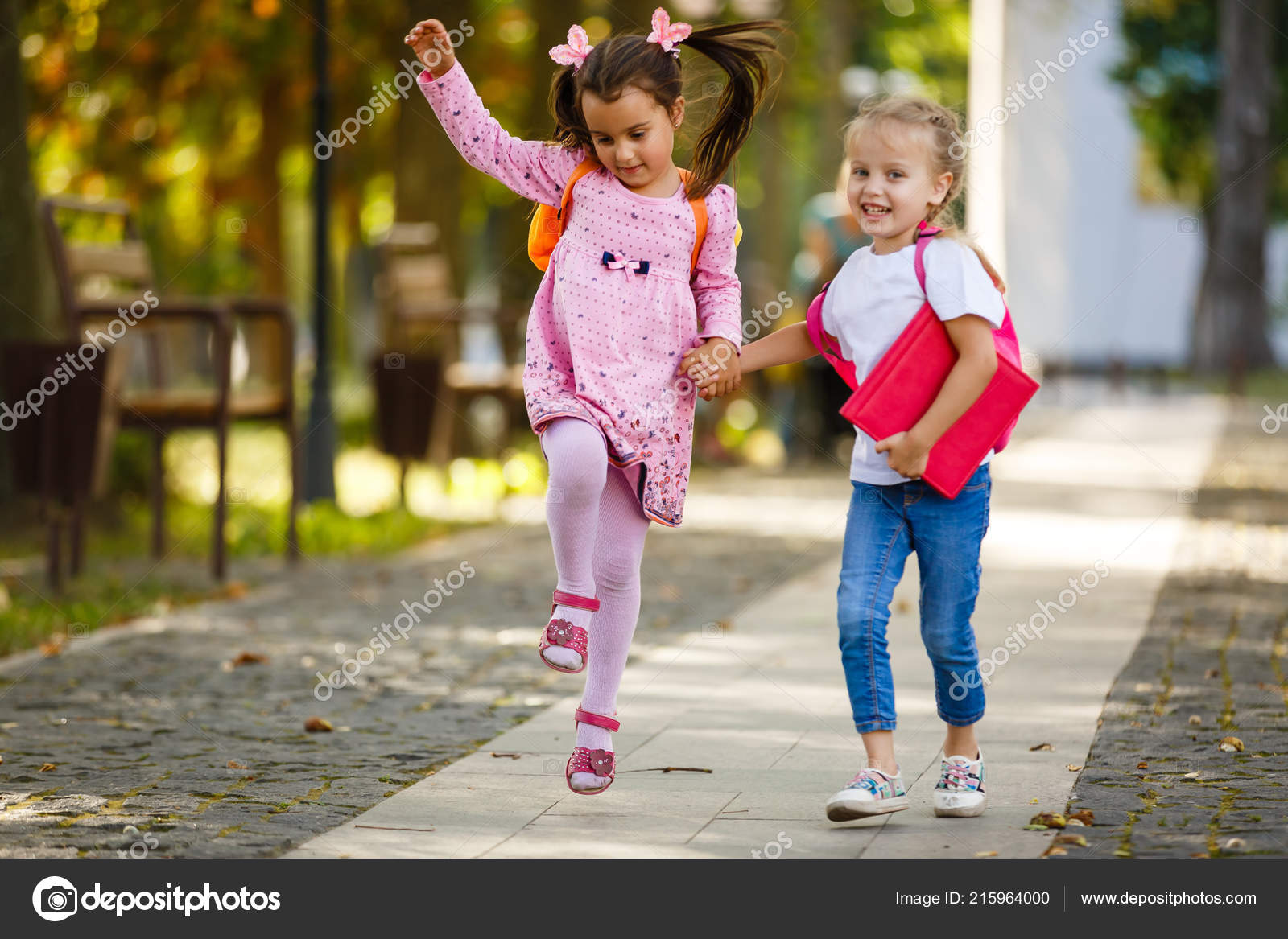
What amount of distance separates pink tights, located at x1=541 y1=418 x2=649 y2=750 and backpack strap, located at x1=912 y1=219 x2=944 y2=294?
0.77 m

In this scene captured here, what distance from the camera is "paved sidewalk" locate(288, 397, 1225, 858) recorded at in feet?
12.2

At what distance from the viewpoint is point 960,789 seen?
393 centimetres

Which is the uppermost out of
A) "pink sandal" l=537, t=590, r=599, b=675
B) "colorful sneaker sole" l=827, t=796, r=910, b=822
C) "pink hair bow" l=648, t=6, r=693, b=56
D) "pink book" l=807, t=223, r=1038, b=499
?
"pink hair bow" l=648, t=6, r=693, b=56

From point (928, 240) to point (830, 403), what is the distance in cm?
992

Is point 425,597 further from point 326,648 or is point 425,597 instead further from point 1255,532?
point 1255,532

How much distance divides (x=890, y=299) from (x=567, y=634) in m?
1.03

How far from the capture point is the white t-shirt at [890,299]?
3.81 m

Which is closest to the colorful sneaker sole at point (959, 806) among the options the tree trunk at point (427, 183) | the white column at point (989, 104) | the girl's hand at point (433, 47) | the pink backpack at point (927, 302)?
the pink backpack at point (927, 302)

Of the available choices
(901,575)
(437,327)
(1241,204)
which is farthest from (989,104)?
(901,575)

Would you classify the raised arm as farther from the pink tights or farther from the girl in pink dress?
the pink tights

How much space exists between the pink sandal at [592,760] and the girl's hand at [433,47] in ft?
4.95

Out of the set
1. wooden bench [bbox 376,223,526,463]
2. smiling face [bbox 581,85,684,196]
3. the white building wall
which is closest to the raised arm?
smiling face [bbox 581,85,684,196]
